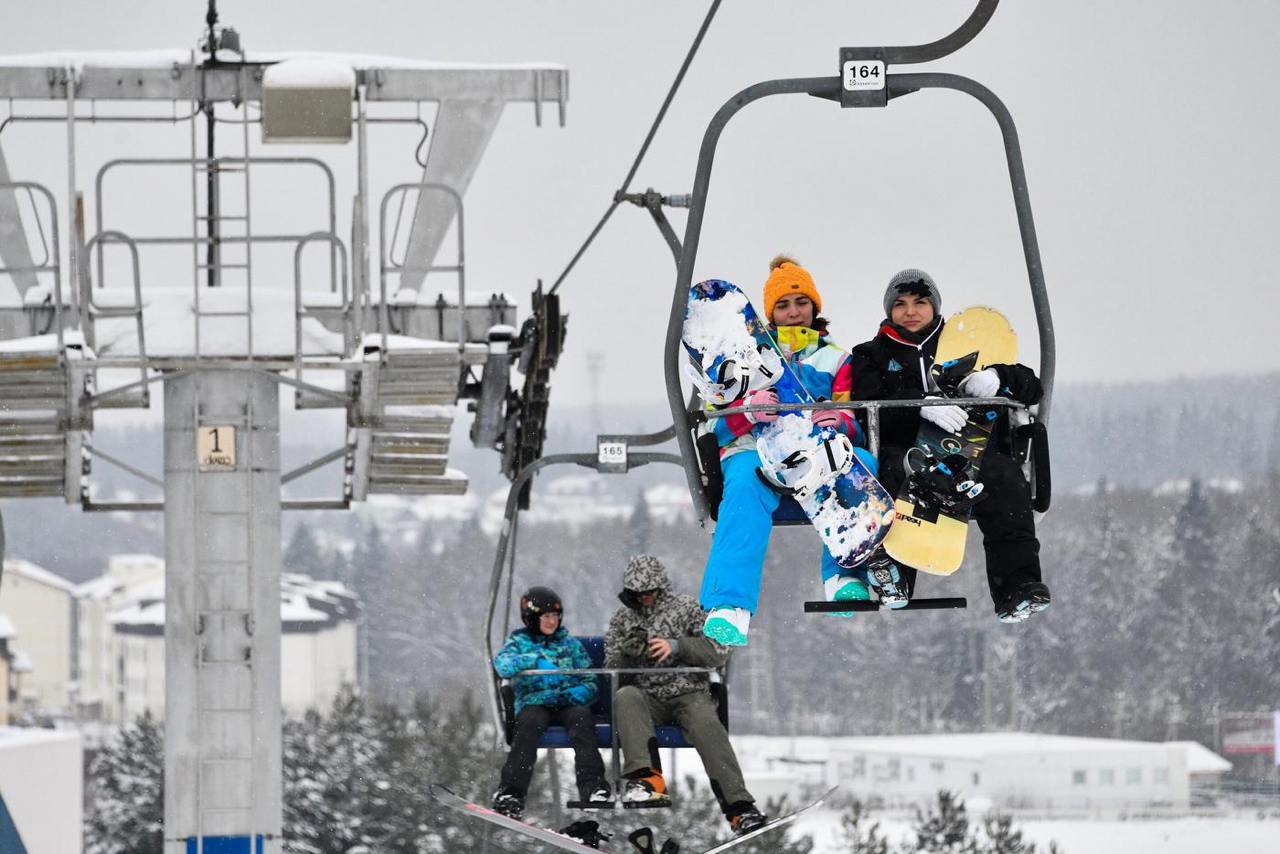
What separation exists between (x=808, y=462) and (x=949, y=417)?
354 mm

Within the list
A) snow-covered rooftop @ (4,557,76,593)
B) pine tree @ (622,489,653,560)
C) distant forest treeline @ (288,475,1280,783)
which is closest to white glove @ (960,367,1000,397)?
distant forest treeline @ (288,475,1280,783)

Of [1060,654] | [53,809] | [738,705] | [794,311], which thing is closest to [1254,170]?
[1060,654]

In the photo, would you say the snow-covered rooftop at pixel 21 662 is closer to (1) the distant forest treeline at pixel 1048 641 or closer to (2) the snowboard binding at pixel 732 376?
(1) the distant forest treeline at pixel 1048 641

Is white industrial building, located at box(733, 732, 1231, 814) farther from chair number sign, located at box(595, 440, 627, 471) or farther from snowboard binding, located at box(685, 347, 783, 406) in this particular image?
snowboard binding, located at box(685, 347, 783, 406)

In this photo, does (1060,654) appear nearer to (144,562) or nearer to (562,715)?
(144,562)

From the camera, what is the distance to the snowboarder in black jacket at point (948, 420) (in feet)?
16.7

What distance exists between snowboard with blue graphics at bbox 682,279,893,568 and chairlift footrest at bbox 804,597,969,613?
119mm

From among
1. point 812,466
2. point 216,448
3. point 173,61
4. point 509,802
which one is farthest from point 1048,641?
point 812,466

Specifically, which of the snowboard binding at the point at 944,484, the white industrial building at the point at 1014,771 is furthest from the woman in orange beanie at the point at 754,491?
the white industrial building at the point at 1014,771

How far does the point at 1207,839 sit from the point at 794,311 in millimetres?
47404

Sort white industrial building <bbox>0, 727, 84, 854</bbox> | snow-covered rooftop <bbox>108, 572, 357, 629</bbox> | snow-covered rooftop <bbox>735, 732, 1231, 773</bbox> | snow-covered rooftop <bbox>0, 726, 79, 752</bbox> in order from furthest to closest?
snow-covered rooftop <bbox>108, 572, 357, 629</bbox>
snow-covered rooftop <bbox>735, 732, 1231, 773</bbox>
snow-covered rooftop <bbox>0, 726, 79, 752</bbox>
white industrial building <bbox>0, 727, 84, 854</bbox>

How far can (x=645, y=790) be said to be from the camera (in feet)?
24.8

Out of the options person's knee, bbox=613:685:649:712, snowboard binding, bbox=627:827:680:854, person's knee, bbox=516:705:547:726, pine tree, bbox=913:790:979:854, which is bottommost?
pine tree, bbox=913:790:979:854

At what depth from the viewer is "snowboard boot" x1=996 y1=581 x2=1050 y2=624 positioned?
5.10 meters
